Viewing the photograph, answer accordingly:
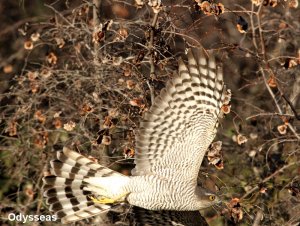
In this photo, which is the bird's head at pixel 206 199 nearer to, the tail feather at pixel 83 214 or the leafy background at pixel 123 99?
the leafy background at pixel 123 99

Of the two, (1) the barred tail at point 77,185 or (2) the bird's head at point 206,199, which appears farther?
(1) the barred tail at point 77,185

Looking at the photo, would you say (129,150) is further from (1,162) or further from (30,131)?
(1,162)

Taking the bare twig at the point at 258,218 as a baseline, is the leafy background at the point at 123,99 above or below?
above

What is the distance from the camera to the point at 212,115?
5.81 m

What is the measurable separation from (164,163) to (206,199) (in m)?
0.43

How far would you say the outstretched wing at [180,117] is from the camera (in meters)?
5.79

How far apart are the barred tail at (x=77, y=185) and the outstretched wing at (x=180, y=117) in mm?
241

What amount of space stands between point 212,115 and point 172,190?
65cm

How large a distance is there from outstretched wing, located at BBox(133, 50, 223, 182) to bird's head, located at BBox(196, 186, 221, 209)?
14 centimetres

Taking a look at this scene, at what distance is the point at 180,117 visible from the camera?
588cm

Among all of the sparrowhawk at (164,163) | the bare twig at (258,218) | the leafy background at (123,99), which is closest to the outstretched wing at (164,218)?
the sparrowhawk at (164,163)

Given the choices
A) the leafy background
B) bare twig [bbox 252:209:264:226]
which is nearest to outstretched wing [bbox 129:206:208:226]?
the leafy background

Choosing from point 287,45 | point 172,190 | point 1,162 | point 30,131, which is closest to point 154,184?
point 172,190

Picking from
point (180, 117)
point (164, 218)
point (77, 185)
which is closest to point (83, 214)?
point (77, 185)
